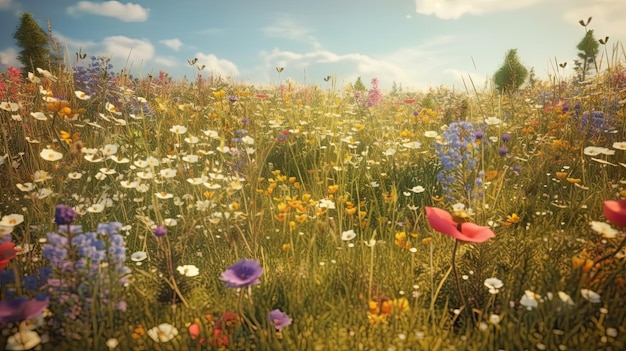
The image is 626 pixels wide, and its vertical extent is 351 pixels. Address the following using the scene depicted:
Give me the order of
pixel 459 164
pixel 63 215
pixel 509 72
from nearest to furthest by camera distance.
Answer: pixel 63 215
pixel 459 164
pixel 509 72

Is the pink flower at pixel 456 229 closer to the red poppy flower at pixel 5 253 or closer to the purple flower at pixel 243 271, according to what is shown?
the purple flower at pixel 243 271

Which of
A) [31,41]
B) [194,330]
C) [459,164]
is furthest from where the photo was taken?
[31,41]

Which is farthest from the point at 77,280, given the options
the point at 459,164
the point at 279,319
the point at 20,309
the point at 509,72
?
the point at 509,72

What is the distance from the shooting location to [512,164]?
351 cm

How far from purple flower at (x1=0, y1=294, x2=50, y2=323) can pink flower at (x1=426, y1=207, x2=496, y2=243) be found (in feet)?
4.60

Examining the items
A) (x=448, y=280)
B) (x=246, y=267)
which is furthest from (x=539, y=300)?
(x=246, y=267)

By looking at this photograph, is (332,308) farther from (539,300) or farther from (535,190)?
(535,190)

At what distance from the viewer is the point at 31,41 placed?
46.0ft

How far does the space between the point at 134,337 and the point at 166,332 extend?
0.42ft

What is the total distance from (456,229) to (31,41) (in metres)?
17.7

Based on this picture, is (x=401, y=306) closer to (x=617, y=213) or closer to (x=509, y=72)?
(x=617, y=213)

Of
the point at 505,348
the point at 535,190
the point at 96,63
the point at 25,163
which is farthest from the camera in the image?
the point at 96,63

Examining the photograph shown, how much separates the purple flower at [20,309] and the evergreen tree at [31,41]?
619 inches

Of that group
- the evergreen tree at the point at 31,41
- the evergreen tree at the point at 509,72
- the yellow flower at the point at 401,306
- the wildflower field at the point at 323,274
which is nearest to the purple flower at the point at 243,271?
the wildflower field at the point at 323,274
